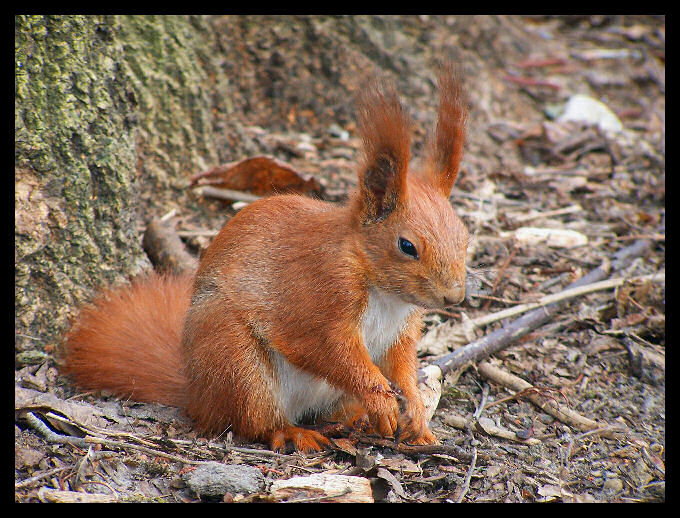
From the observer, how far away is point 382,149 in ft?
8.46

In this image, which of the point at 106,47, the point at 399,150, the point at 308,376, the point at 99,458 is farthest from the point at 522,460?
the point at 106,47

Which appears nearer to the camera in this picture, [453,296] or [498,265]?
[453,296]

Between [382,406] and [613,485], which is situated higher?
[382,406]

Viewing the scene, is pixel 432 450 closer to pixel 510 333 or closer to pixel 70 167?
pixel 510 333

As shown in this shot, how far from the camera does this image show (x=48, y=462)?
2500 millimetres

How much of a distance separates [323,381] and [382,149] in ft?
3.31

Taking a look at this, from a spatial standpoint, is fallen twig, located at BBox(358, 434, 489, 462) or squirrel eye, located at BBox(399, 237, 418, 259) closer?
squirrel eye, located at BBox(399, 237, 418, 259)

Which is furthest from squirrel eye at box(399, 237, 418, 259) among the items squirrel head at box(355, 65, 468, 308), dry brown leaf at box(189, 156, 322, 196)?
dry brown leaf at box(189, 156, 322, 196)

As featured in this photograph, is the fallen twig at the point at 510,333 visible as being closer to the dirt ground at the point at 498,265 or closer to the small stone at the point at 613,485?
the dirt ground at the point at 498,265

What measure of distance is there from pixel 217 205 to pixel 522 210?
207 cm

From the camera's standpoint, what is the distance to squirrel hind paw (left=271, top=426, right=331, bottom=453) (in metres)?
2.84

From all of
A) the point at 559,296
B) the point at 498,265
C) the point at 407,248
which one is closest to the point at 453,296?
the point at 407,248

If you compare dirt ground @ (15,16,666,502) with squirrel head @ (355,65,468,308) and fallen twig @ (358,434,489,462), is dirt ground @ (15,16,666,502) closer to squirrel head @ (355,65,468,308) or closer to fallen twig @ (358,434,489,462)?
fallen twig @ (358,434,489,462)

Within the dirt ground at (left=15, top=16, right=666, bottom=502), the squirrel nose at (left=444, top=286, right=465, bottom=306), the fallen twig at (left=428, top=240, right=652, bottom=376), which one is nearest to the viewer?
the squirrel nose at (left=444, top=286, right=465, bottom=306)
